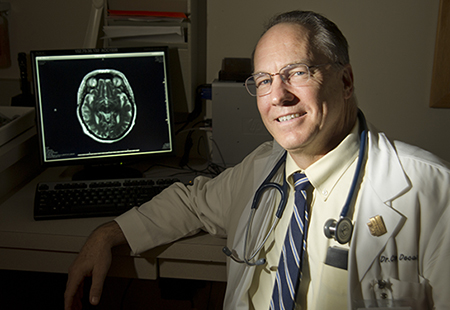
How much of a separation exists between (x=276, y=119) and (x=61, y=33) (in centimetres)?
134

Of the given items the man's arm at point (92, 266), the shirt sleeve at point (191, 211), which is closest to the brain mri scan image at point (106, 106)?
the shirt sleeve at point (191, 211)

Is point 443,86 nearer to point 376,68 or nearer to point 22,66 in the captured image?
point 376,68

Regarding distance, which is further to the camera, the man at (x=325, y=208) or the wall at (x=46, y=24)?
the wall at (x=46, y=24)

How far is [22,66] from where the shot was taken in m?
1.96

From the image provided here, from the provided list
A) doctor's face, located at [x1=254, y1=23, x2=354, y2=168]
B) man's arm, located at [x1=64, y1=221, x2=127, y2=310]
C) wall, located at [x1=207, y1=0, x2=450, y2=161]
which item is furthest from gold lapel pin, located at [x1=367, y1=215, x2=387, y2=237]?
wall, located at [x1=207, y1=0, x2=450, y2=161]

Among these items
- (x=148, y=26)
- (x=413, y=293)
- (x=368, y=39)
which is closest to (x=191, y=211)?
(x=413, y=293)

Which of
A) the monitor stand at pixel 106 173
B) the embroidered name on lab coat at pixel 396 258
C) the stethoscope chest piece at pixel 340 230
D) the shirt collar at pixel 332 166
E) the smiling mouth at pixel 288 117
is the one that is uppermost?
the smiling mouth at pixel 288 117

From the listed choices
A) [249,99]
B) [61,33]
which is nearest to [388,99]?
[249,99]

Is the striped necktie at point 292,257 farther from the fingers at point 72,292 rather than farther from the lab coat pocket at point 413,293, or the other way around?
the fingers at point 72,292

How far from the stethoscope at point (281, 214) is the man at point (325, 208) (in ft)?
0.05

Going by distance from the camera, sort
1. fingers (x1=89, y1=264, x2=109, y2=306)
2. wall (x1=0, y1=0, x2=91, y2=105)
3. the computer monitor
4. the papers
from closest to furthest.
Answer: fingers (x1=89, y1=264, x2=109, y2=306), the computer monitor, the papers, wall (x1=0, y1=0, x2=91, y2=105)

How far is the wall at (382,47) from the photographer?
1884 mm

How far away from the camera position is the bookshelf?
70.1 inches

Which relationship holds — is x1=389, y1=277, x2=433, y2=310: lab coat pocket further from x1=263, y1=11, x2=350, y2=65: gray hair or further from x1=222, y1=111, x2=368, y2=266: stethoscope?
x1=263, y1=11, x2=350, y2=65: gray hair
